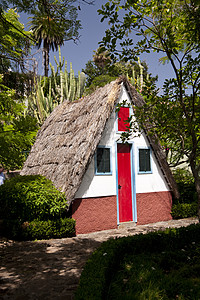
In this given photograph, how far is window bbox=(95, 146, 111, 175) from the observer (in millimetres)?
10336

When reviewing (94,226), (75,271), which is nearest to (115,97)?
(94,226)

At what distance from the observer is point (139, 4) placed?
18.6ft

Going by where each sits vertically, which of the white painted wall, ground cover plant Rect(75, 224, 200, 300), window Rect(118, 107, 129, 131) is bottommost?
ground cover plant Rect(75, 224, 200, 300)

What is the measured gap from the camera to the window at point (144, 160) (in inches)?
452

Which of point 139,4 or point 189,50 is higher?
point 139,4

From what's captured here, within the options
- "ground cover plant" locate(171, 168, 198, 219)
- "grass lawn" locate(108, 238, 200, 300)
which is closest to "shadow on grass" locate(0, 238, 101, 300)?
Result: "grass lawn" locate(108, 238, 200, 300)

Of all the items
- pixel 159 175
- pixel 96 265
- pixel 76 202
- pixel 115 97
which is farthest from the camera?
pixel 159 175

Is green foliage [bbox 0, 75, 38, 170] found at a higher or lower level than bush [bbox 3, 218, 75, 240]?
higher

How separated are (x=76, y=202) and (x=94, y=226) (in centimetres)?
120

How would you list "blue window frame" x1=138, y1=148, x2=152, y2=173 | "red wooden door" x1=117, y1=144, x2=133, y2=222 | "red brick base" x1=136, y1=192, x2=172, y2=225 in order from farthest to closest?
"blue window frame" x1=138, y1=148, x2=152, y2=173 < "red brick base" x1=136, y1=192, x2=172, y2=225 < "red wooden door" x1=117, y1=144, x2=133, y2=222

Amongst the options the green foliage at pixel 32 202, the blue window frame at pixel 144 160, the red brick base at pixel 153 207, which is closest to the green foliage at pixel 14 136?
the green foliage at pixel 32 202

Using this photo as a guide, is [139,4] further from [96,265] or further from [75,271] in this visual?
[75,271]

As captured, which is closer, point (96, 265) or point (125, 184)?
point (96, 265)

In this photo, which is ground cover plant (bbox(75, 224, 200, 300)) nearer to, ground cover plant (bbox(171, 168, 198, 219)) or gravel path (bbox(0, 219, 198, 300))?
gravel path (bbox(0, 219, 198, 300))
